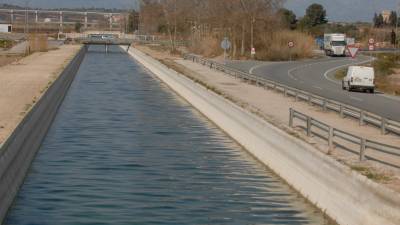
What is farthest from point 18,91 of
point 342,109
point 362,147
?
point 362,147

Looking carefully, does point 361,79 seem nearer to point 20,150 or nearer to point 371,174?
point 20,150

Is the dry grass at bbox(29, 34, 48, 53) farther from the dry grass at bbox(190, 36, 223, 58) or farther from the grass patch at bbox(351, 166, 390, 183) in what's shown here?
the grass patch at bbox(351, 166, 390, 183)

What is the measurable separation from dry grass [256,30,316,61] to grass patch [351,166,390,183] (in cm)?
8492

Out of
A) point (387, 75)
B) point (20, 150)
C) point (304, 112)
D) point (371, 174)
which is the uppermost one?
point (371, 174)

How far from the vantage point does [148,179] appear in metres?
24.2

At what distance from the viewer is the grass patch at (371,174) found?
17062 mm

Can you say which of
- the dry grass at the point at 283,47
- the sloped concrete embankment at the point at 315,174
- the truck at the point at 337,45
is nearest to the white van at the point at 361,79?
the sloped concrete embankment at the point at 315,174

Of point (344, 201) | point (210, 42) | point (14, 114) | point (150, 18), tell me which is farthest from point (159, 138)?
point (150, 18)

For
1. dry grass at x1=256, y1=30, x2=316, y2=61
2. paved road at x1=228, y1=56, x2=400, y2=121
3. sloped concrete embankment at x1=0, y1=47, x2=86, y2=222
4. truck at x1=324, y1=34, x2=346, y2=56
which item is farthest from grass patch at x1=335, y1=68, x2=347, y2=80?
truck at x1=324, y1=34, x2=346, y2=56

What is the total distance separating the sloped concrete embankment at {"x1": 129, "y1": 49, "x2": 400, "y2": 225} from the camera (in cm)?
1534

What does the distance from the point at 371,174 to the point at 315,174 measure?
2.90 m

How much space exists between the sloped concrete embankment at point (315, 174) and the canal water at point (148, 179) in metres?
0.40

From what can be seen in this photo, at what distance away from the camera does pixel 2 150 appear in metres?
20.0

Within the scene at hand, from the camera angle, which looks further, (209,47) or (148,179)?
(209,47)
